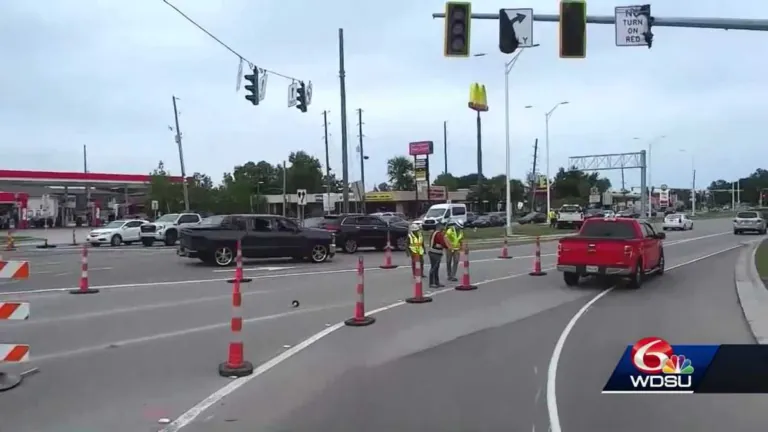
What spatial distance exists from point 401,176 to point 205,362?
119 metres

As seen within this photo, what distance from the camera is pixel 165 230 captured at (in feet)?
129

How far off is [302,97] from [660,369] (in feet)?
72.4

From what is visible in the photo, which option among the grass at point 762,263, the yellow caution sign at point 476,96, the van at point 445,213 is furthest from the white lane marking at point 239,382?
the yellow caution sign at point 476,96

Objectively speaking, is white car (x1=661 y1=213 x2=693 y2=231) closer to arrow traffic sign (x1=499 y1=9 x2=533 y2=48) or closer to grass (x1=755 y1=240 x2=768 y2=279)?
grass (x1=755 y1=240 x2=768 y2=279)

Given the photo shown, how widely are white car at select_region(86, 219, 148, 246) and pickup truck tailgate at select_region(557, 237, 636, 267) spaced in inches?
1098

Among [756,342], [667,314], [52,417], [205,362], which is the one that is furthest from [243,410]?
[667,314]

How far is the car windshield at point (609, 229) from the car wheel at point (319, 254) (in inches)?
382

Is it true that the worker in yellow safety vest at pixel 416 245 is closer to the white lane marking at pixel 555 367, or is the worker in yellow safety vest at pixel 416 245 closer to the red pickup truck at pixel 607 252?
the red pickup truck at pixel 607 252

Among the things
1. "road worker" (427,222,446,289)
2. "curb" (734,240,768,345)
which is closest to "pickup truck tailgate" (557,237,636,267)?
"curb" (734,240,768,345)

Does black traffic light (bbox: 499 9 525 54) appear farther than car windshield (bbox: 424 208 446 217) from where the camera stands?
No

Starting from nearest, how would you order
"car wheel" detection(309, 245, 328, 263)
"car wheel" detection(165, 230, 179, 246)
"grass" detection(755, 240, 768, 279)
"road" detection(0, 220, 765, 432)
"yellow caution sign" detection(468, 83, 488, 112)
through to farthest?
"road" detection(0, 220, 765, 432), "grass" detection(755, 240, 768, 279), "car wheel" detection(309, 245, 328, 263), "car wheel" detection(165, 230, 179, 246), "yellow caution sign" detection(468, 83, 488, 112)

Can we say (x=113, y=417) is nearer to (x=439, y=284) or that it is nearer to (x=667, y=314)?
(x=667, y=314)

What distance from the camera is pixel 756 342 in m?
10.0

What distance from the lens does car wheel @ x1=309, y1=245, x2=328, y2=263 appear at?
24.9 metres
